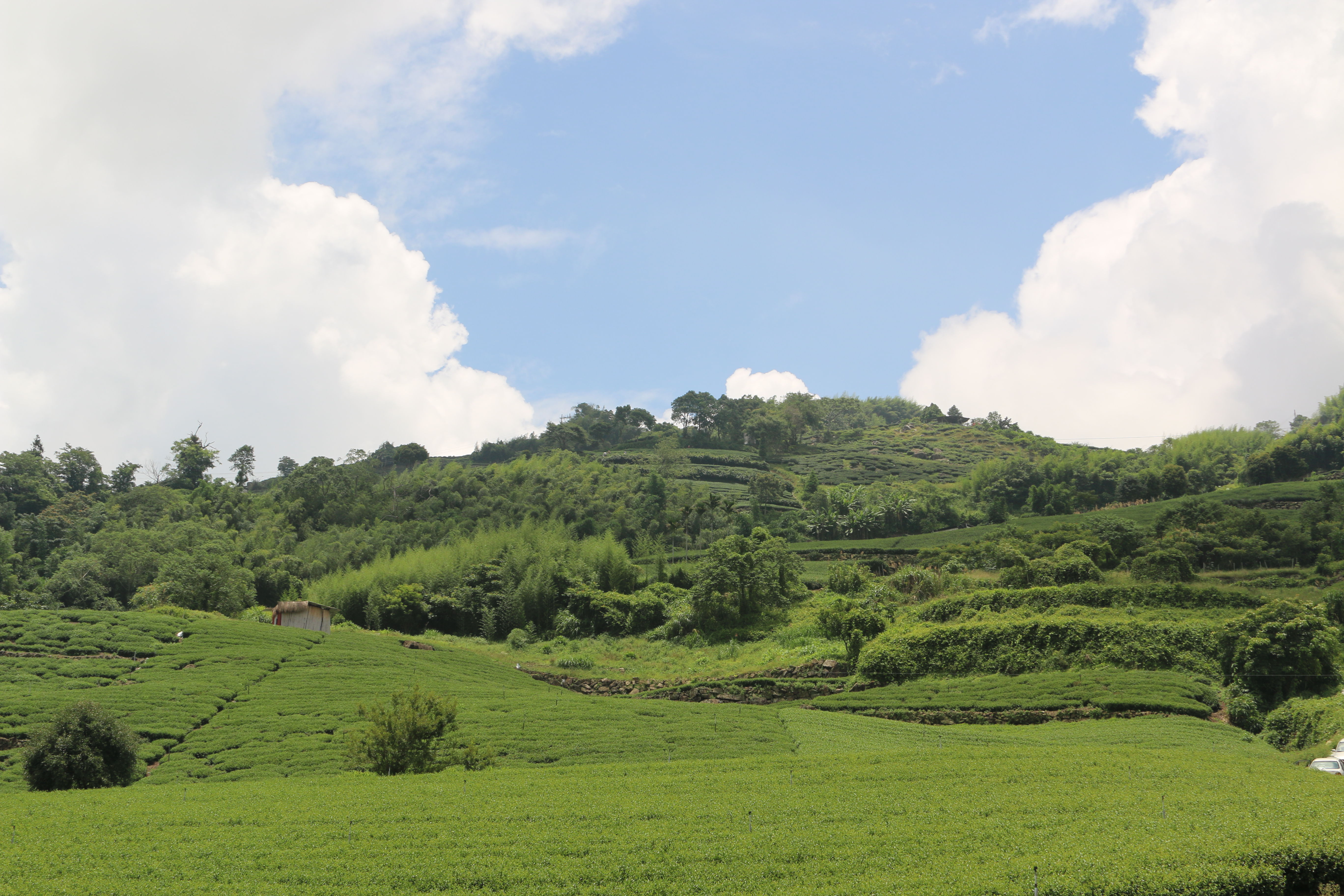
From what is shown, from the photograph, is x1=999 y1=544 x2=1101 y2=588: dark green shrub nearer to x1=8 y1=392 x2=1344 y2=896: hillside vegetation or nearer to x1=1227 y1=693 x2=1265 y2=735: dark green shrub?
x1=8 y1=392 x2=1344 y2=896: hillside vegetation

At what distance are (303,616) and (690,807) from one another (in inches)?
2038

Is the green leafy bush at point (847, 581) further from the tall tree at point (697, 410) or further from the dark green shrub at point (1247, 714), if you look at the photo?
the tall tree at point (697, 410)

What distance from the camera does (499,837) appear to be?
19797 millimetres

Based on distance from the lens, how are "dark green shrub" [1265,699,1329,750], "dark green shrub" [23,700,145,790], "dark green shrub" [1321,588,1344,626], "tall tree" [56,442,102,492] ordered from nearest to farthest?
"dark green shrub" [23,700,145,790], "dark green shrub" [1265,699,1329,750], "dark green shrub" [1321,588,1344,626], "tall tree" [56,442,102,492]

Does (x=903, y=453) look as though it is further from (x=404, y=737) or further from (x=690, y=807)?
(x=690, y=807)

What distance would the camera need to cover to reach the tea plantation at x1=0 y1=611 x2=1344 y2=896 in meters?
17.0

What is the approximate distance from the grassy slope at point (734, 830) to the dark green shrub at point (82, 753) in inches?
124

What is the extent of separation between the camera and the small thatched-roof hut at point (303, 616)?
62.3 m

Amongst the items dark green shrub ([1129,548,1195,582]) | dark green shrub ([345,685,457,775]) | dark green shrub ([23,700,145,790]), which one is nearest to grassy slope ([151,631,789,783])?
dark green shrub ([23,700,145,790])

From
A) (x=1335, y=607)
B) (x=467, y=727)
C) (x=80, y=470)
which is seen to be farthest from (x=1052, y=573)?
(x=80, y=470)

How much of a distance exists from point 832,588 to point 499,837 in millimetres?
53993

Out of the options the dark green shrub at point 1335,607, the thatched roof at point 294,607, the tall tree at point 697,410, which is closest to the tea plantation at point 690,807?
the dark green shrub at point 1335,607

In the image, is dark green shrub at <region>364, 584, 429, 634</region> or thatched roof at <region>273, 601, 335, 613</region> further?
dark green shrub at <region>364, 584, 429, 634</region>

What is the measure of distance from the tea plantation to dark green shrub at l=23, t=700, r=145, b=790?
1659mm
